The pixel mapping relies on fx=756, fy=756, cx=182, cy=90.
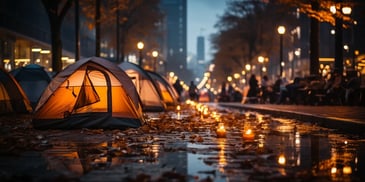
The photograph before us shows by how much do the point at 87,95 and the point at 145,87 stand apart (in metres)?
12.3

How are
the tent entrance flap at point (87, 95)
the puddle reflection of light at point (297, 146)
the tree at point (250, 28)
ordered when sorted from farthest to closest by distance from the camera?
the tree at point (250, 28) < the tent entrance flap at point (87, 95) < the puddle reflection of light at point (297, 146)

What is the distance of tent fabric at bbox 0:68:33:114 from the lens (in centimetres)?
2417

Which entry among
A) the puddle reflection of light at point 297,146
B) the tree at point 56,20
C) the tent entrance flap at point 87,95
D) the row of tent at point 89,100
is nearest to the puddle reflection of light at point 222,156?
the puddle reflection of light at point 297,146

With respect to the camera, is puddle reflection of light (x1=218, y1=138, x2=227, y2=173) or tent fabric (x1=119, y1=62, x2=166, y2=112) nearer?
puddle reflection of light (x1=218, y1=138, x2=227, y2=173)

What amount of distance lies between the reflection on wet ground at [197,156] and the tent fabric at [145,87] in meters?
13.0

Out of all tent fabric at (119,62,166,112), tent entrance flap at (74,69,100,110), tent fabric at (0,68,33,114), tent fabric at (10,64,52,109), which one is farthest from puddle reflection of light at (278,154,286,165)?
tent fabric at (10,64,52,109)

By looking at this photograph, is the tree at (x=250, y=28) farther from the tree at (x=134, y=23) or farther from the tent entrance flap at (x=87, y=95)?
the tent entrance flap at (x=87, y=95)

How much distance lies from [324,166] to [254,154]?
1.81m

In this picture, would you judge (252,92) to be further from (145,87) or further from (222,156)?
(222,156)

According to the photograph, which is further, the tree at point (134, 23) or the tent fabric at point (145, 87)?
the tree at point (134, 23)

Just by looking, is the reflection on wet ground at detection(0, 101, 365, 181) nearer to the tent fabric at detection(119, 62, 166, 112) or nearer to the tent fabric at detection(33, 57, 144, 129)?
the tent fabric at detection(33, 57, 144, 129)

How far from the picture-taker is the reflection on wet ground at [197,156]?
9.43 metres

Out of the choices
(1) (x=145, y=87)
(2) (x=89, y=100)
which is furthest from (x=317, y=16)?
(2) (x=89, y=100)

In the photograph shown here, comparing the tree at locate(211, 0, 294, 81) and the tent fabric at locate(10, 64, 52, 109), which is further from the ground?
the tree at locate(211, 0, 294, 81)
